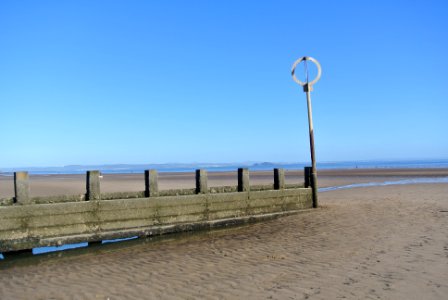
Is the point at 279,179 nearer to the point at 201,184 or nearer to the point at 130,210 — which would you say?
the point at 201,184

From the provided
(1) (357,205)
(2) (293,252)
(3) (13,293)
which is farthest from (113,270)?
(1) (357,205)

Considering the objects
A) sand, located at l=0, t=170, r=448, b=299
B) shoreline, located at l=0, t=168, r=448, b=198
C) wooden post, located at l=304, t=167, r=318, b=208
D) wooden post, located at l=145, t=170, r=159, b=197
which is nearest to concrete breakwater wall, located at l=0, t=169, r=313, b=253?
wooden post, located at l=145, t=170, r=159, b=197

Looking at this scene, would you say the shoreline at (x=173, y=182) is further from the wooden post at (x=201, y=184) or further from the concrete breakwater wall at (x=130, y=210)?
the concrete breakwater wall at (x=130, y=210)

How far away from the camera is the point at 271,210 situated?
11.9m

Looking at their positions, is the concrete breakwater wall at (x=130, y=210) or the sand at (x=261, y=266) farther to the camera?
the concrete breakwater wall at (x=130, y=210)

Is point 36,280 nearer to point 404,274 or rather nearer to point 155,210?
point 155,210

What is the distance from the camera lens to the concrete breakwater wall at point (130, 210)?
27.4 ft

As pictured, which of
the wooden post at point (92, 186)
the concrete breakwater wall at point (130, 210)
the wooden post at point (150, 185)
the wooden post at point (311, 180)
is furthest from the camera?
the wooden post at point (311, 180)

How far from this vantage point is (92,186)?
9.16m

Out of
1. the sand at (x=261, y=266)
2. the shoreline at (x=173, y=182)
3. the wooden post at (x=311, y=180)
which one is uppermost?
the wooden post at (x=311, y=180)

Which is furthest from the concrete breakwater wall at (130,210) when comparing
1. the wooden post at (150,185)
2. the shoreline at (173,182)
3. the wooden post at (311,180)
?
the shoreline at (173,182)

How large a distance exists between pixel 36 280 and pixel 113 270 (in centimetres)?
119

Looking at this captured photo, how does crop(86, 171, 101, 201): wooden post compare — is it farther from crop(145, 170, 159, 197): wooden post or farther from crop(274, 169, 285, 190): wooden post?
crop(274, 169, 285, 190): wooden post

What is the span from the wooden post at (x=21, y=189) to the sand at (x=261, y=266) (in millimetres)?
1221
